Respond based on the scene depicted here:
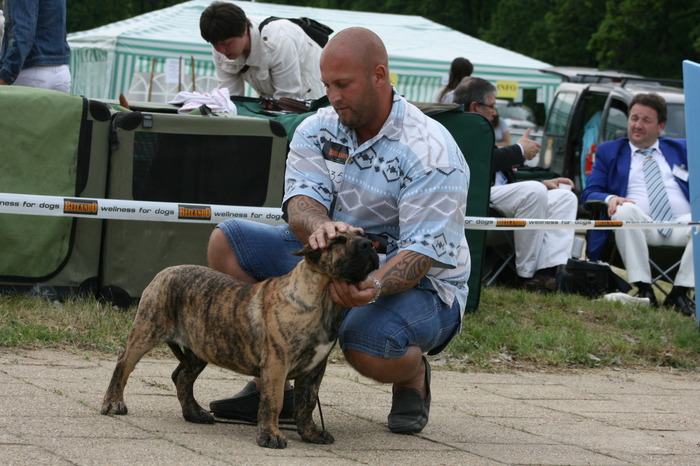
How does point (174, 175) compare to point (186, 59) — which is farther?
point (186, 59)

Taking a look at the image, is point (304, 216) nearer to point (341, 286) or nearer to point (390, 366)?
point (341, 286)

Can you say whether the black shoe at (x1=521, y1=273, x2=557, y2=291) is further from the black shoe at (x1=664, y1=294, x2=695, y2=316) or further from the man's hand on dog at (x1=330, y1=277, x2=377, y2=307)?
the man's hand on dog at (x1=330, y1=277, x2=377, y2=307)

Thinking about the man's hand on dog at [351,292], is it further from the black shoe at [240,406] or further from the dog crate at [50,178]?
the dog crate at [50,178]

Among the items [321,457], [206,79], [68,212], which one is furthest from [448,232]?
[206,79]

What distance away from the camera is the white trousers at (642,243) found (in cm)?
858

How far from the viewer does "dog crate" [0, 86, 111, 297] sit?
6422mm

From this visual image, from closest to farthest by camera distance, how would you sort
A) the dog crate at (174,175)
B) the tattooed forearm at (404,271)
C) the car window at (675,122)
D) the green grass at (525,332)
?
the tattooed forearm at (404,271) < the green grass at (525,332) < the dog crate at (174,175) < the car window at (675,122)

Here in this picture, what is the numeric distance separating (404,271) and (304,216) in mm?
474

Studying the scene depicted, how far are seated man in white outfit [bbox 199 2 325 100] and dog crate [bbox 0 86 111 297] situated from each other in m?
1.62

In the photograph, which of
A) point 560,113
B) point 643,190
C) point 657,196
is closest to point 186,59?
point 560,113

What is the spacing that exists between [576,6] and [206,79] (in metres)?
20.6

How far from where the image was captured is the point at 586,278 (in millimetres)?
8898

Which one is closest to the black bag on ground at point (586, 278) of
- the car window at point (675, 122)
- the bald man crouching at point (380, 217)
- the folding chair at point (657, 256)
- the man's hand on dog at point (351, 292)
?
the folding chair at point (657, 256)

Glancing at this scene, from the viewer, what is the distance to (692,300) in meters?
8.80
